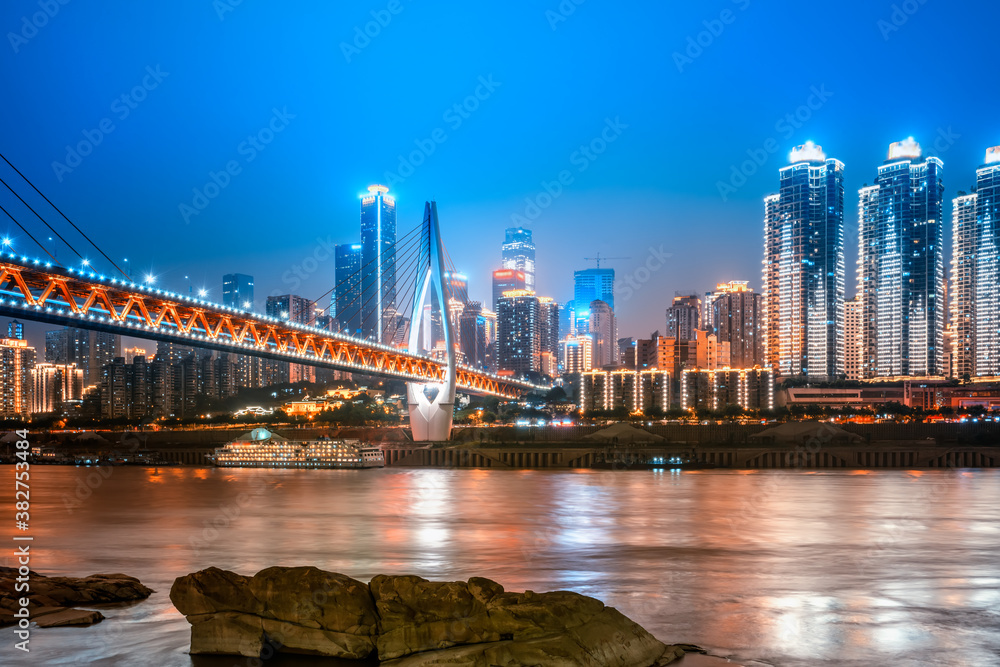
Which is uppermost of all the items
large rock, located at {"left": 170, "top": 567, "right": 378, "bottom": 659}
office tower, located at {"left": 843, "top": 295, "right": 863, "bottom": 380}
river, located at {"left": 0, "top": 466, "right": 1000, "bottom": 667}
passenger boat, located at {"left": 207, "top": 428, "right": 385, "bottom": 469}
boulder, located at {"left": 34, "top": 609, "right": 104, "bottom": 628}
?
office tower, located at {"left": 843, "top": 295, "right": 863, "bottom": 380}

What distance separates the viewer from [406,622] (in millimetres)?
11289

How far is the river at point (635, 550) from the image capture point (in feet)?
43.7

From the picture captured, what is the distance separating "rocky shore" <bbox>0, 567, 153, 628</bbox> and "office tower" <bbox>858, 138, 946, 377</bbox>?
6234 inches

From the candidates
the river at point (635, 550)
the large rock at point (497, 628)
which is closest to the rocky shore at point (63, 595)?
the river at point (635, 550)

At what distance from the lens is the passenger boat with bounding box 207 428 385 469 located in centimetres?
7275

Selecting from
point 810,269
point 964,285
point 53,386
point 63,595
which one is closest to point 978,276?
point 964,285

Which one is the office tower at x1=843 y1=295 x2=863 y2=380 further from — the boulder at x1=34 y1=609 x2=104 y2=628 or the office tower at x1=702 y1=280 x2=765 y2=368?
the boulder at x1=34 y1=609 x2=104 y2=628

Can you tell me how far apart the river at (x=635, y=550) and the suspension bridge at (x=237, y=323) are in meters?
8.73

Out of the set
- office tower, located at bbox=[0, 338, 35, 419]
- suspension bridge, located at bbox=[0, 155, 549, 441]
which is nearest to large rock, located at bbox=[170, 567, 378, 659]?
suspension bridge, located at bbox=[0, 155, 549, 441]

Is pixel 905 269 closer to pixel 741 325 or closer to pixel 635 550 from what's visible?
pixel 741 325

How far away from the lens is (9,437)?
321ft

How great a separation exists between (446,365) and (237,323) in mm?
20014

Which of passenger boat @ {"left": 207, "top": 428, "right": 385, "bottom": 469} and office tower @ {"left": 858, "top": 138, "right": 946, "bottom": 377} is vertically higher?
office tower @ {"left": 858, "top": 138, "right": 946, "bottom": 377}

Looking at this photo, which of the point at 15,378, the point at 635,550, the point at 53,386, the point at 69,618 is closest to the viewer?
the point at 69,618
